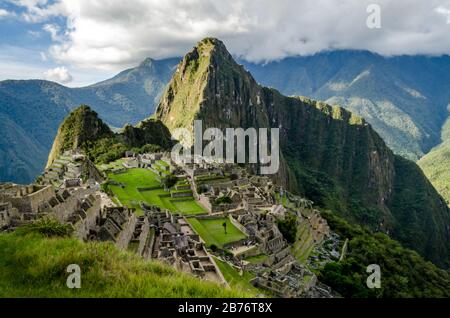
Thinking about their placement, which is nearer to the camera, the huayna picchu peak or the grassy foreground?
the grassy foreground

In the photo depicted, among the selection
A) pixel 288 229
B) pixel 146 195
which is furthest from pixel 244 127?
pixel 288 229

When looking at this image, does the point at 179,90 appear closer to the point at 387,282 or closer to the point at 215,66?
the point at 215,66

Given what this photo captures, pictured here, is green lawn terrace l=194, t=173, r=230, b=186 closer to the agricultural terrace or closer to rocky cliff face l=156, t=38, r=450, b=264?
the agricultural terrace

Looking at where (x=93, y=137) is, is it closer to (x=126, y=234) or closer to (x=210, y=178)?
(x=210, y=178)

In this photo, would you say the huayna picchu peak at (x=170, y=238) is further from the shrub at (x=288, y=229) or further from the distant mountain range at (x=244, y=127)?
the distant mountain range at (x=244, y=127)

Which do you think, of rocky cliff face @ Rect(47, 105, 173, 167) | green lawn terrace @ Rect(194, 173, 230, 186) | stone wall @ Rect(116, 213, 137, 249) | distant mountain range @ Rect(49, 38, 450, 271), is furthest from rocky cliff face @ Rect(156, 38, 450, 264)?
stone wall @ Rect(116, 213, 137, 249)
